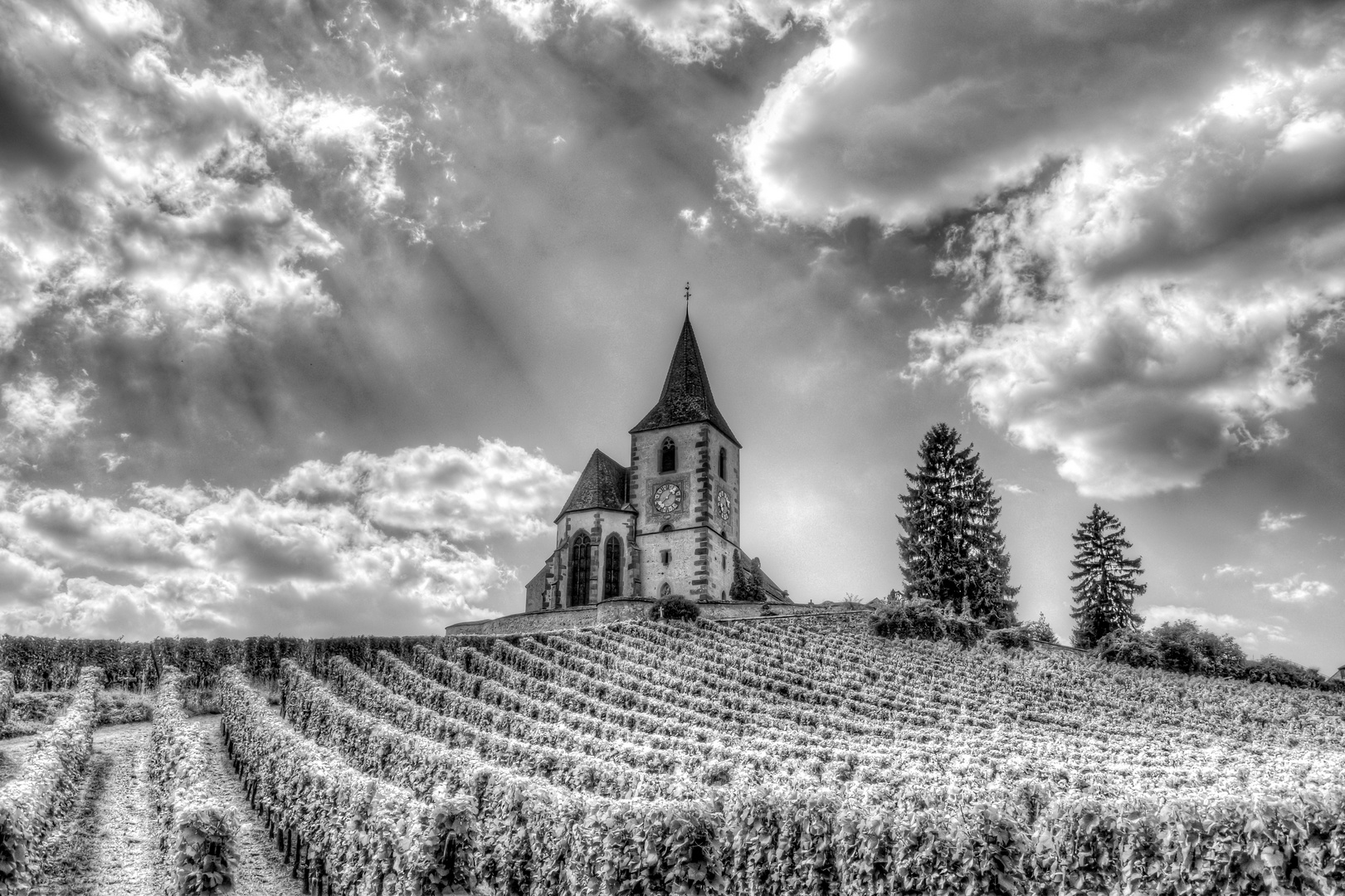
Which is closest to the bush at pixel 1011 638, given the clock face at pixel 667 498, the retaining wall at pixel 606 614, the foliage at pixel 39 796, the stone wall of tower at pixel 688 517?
the retaining wall at pixel 606 614

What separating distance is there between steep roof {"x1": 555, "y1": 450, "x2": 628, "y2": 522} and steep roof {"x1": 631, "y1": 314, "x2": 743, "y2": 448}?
2.48m

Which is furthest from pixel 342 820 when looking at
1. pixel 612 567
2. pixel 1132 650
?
pixel 1132 650

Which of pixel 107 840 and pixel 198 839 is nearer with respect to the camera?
pixel 198 839

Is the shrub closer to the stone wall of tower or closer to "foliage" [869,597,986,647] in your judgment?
"foliage" [869,597,986,647]

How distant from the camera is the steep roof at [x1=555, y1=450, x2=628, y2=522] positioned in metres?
50.9

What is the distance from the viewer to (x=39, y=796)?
1423cm

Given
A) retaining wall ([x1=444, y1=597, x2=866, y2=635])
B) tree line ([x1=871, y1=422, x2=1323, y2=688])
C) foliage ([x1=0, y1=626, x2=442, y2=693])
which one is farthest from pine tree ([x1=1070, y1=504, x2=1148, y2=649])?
foliage ([x1=0, y1=626, x2=442, y2=693])

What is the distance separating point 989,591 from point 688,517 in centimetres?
1484

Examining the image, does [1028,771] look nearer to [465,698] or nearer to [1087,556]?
[465,698]

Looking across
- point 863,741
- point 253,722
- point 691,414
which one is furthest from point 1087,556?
point 253,722

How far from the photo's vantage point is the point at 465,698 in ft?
96.5

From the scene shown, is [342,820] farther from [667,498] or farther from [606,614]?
[667,498]

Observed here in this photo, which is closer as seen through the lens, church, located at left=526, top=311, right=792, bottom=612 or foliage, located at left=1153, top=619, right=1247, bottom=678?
foliage, located at left=1153, top=619, right=1247, bottom=678

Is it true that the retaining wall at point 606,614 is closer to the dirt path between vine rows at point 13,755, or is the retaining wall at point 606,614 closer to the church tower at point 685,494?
the church tower at point 685,494
